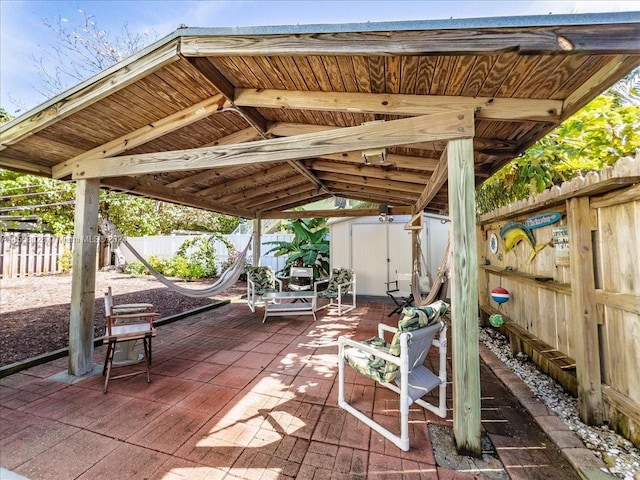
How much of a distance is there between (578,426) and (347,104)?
2.97m

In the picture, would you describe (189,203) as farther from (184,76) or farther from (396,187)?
(396,187)

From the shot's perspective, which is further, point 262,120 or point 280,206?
point 280,206

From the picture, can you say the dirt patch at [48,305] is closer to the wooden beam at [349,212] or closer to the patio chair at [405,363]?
the wooden beam at [349,212]

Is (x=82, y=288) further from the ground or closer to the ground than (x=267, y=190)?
closer to the ground

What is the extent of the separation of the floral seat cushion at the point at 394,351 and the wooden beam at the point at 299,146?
1297 mm

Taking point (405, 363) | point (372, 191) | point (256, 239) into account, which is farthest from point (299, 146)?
point (256, 239)

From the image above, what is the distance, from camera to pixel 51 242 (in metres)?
10.1

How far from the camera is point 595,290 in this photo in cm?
209

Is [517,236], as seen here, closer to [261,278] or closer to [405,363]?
[405,363]

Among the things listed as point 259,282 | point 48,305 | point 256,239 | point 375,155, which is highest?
point 375,155

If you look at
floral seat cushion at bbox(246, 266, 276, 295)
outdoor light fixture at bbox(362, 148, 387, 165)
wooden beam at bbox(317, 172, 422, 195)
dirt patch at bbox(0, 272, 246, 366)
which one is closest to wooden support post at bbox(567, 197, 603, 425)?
outdoor light fixture at bbox(362, 148, 387, 165)

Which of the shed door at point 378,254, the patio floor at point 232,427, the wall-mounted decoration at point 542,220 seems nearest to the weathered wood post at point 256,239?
the shed door at point 378,254

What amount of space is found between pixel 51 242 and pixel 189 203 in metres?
8.88

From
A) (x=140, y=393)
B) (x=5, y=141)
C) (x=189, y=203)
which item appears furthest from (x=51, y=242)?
(x=140, y=393)
